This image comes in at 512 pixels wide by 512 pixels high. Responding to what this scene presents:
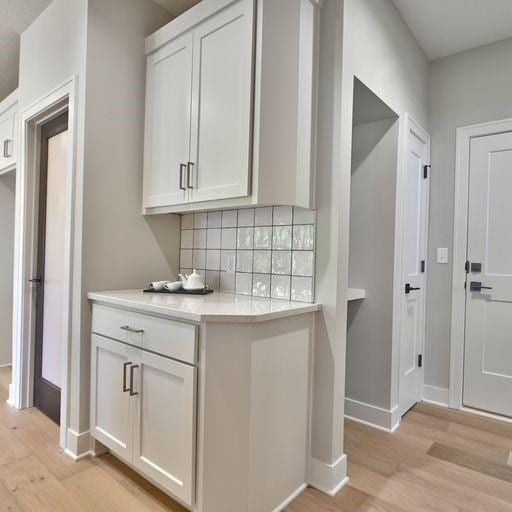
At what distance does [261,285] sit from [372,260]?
858 millimetres

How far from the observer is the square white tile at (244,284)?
6.61 feet

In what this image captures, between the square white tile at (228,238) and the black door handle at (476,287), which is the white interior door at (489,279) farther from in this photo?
the square white tile at (228,238)

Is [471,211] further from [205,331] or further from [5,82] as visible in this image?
[5,82]

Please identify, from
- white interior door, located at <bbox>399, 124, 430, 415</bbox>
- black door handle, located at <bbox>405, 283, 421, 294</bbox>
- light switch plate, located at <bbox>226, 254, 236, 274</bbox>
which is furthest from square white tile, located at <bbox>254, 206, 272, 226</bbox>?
black door handle, located at <bbox>405, 283, 421, 294</bbox>

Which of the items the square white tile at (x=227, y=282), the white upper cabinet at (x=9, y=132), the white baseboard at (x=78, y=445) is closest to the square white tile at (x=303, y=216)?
the square white tile at (x=227, y=282)

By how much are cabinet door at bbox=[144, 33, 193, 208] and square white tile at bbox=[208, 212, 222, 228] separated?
0.30m

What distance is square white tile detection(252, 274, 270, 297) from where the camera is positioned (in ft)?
6.35

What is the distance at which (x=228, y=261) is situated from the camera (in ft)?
6.98

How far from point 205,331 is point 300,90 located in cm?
116

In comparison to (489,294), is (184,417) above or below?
below

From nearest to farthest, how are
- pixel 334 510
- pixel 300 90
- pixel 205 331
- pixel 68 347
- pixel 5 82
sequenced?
pixel 205 331 → pixel 334 510 → pixel 300 90 → pixel 68 347 → pixel 5 82

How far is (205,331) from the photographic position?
1346 millimetres

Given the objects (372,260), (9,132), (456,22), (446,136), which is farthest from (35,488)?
(456,22)

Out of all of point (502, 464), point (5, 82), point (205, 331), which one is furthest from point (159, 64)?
point (502, 464)
